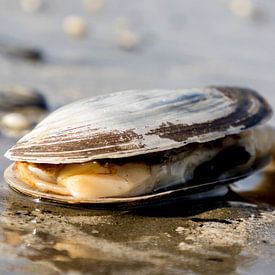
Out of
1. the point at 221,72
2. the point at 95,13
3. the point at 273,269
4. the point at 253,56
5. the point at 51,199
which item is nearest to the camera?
the point at 273,269

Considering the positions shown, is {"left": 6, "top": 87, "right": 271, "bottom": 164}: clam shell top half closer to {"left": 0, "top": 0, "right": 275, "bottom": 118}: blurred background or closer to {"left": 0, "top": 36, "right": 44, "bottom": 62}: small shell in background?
{"left": 0, "top": 0, "right": 275, "bottom": 118}: blurred background

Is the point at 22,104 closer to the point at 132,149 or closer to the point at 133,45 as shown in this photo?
the point at 132,149

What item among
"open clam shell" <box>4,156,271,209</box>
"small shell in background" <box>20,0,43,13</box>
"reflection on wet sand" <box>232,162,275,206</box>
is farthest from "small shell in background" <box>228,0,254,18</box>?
"open clam shell" <box>4,156,271,209</box>

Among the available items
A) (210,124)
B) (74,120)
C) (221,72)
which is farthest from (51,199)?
(221,72)

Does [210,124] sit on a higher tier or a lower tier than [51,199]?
higher

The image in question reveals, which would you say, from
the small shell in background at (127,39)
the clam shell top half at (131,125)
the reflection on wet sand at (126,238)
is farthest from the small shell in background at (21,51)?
the reflection on wet sand at (126,238)

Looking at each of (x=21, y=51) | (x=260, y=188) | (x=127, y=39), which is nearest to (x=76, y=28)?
(x=127, y=39)

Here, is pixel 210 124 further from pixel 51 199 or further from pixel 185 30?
pixel 185 30
